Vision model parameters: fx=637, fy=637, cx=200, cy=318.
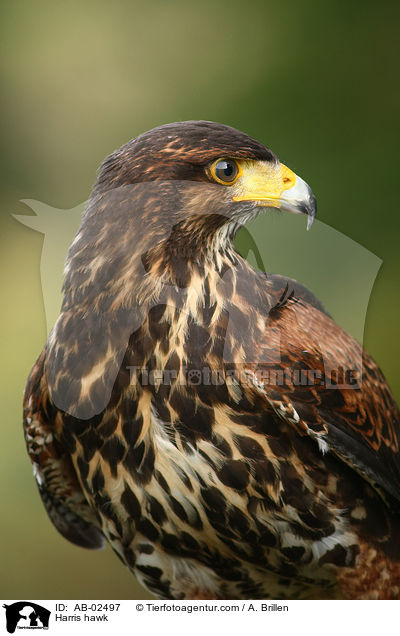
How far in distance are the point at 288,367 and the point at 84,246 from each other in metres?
0.51

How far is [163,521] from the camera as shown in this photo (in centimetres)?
144

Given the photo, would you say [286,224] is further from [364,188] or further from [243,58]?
[243,58]

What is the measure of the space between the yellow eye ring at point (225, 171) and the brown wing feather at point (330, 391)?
1.06ft

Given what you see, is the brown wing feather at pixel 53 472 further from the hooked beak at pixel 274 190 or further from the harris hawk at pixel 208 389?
A: the hooked beak at pixel 274 190

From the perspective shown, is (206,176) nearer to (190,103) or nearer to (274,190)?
(274,190)

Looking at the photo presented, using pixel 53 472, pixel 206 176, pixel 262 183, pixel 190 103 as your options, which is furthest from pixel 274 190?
pixel 53 472

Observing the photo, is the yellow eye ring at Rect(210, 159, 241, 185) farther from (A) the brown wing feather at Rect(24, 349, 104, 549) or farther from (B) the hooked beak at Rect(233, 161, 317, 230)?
(A) the brown wing feather at Rect(24, 349, 104, 549)

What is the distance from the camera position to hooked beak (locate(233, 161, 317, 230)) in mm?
1389

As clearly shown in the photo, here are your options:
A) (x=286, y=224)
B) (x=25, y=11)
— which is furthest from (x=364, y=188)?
(x=25, y=11)

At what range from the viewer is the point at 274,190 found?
1.40 meters
